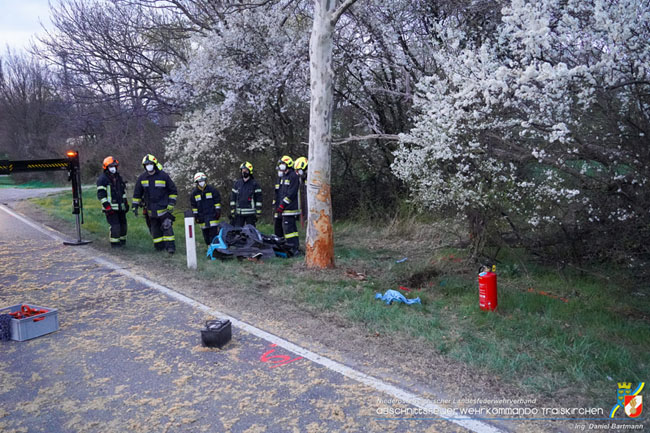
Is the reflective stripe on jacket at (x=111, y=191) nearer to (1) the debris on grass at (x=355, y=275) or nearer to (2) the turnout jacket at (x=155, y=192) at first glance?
(2) the turnout jacket at (x=155, y=192)

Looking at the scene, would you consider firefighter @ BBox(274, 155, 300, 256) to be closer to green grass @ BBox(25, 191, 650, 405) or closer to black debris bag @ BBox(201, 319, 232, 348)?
green grass @ BBox(25, 191, 650, 405)

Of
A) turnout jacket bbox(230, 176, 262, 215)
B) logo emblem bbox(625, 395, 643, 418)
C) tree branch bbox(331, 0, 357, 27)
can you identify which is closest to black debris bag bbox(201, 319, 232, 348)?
logo emblem bbox(625, 395, 643, 418)

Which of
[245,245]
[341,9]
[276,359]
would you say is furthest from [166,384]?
[341,9]

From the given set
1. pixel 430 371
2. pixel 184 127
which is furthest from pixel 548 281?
pixel 184 127

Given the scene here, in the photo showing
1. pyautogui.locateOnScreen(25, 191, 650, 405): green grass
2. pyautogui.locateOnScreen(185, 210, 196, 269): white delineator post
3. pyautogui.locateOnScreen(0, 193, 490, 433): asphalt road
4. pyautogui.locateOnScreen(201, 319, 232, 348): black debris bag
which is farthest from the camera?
pyautogui.locateOnScreen(185, 210, 196, 269): white delineator post

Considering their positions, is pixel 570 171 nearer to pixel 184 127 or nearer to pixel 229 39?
pixel 229 39

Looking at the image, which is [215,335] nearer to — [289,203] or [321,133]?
[321,133]

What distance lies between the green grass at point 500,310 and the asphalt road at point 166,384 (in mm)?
1250

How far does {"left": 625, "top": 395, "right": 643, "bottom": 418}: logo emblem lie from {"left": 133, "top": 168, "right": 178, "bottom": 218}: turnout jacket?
8.69m

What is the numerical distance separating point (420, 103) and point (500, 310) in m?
4.04

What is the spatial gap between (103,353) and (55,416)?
118cm

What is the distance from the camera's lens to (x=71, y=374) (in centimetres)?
427

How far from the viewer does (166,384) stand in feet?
13.2

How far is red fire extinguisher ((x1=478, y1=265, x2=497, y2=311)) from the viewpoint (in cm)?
586
